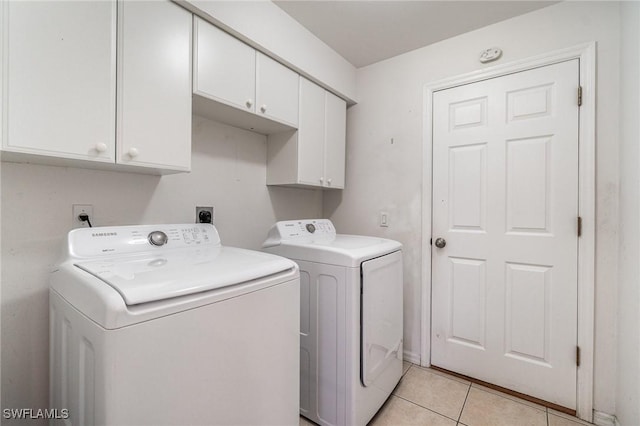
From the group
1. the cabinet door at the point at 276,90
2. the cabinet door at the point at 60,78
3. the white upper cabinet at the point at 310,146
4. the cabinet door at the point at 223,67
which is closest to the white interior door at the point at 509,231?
the white upper cabinet at the point at 310,146

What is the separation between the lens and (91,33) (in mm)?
1023

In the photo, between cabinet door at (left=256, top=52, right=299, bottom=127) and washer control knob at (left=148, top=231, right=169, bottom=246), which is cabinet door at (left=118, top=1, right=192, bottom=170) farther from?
cabinet door at (left=256, top=52, right=299, bottom=127)

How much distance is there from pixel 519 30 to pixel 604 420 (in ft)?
7.48

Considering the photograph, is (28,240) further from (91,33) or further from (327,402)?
(327,402)

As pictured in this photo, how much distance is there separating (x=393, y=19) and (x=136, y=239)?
1.95 meters

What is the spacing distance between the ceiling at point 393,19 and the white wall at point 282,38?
0.07 meters

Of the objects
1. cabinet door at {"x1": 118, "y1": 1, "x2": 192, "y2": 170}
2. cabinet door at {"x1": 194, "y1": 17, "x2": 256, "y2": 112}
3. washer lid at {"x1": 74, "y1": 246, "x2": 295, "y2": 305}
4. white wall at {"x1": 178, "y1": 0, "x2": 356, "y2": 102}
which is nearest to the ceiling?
white wall at {"x1": 178, "y1": 0, "x2": 356, "y2": 102}

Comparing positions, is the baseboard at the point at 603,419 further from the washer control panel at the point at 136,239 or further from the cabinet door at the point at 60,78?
the cabinet door at the point at 60,78

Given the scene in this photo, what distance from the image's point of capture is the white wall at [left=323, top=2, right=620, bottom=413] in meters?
1.51

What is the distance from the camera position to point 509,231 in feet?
5.90

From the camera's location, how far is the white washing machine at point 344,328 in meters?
1.37

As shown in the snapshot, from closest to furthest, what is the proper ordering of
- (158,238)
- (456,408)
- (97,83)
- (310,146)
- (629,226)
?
(97,83), (158,238), (629,226), (456,408), (310,146)

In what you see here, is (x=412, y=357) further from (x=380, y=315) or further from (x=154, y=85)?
(x=154, y=85)

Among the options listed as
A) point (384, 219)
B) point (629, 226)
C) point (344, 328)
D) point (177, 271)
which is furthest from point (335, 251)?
point (629, 226)
